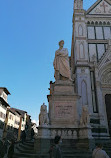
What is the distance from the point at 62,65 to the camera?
34.3 feet

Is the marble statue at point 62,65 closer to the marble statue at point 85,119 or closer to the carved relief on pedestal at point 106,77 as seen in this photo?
the marble statue at point 85,119

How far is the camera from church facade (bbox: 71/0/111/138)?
589 inches

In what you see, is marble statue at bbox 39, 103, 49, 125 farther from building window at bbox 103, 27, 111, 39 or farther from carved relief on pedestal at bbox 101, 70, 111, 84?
building window at bbox 103, 27, 111, 39

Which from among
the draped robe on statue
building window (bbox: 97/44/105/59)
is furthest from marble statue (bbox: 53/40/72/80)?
building window (bbox: 97/44/105/59)

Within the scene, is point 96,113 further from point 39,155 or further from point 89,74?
point 39,155

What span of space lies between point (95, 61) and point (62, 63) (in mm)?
7956

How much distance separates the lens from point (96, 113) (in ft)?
48.7

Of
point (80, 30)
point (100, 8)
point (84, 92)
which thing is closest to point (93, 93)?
point (84, 92)

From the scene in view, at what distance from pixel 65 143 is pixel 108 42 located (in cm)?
1451

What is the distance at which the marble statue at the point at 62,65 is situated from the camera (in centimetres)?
1024

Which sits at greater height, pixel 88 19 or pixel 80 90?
pixel 88 19

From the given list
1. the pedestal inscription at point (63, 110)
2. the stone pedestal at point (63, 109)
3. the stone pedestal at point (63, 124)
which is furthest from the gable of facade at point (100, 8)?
the pedestal inscription at point (63, 110)

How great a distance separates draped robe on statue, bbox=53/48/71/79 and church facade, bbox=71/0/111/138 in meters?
5.72

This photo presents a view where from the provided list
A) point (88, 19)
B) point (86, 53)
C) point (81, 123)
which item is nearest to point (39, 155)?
point (81, 123)
